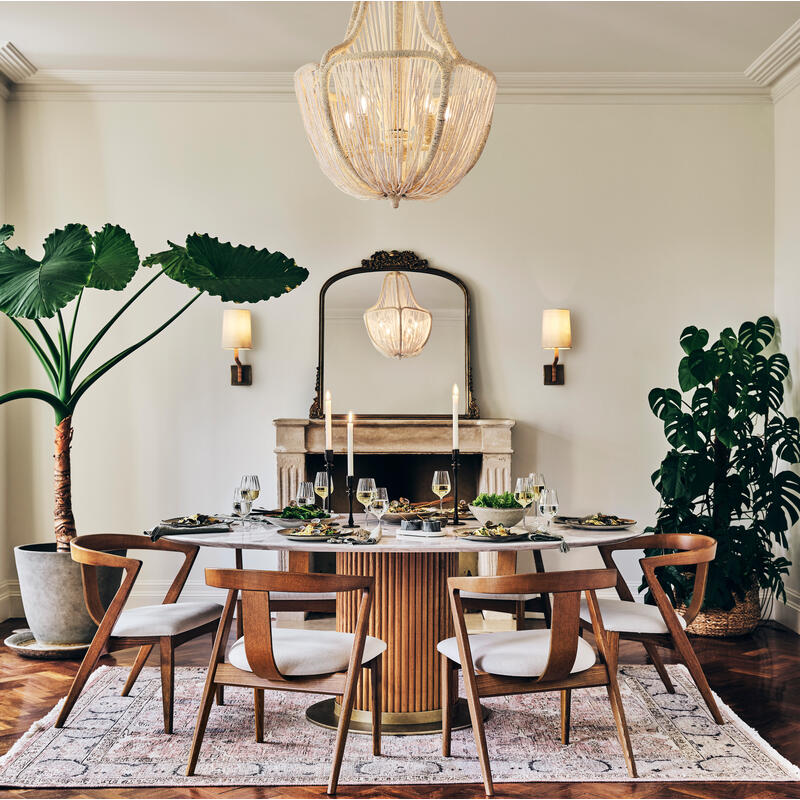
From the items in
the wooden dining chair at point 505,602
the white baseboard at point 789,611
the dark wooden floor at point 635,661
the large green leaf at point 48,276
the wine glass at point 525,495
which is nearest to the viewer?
the dark wooden floor at point 635,661

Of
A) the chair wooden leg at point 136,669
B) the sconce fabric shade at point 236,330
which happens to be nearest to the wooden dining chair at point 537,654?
the chair wooden leg at point 136,669

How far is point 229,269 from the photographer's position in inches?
174

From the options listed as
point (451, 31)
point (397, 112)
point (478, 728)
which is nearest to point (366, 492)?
point (478, 728)

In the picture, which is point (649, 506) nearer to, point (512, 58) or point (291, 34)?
point (512, 58)

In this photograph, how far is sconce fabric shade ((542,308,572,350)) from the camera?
17.5 ft

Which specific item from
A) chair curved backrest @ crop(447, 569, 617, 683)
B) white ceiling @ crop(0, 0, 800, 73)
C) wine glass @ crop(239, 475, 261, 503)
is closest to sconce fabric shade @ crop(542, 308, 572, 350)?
white ceiling @ crop(0, 0, 800, 73)

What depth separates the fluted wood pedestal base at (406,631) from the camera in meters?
3.32

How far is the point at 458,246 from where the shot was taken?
216 inches

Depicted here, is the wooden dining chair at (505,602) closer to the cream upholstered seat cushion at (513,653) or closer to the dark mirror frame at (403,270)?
the cream upholstered seat cushion at (513,653)

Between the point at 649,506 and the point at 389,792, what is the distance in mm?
3189

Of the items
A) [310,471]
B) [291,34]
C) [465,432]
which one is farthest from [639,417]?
[291,34]

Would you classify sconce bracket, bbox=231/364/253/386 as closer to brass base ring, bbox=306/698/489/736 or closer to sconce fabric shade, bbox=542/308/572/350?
sconce fabric shade, bbox=542/308/572/350

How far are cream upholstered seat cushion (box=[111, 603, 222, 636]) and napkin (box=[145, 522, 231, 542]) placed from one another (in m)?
0.30

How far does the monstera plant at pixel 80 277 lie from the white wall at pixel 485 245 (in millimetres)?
881
